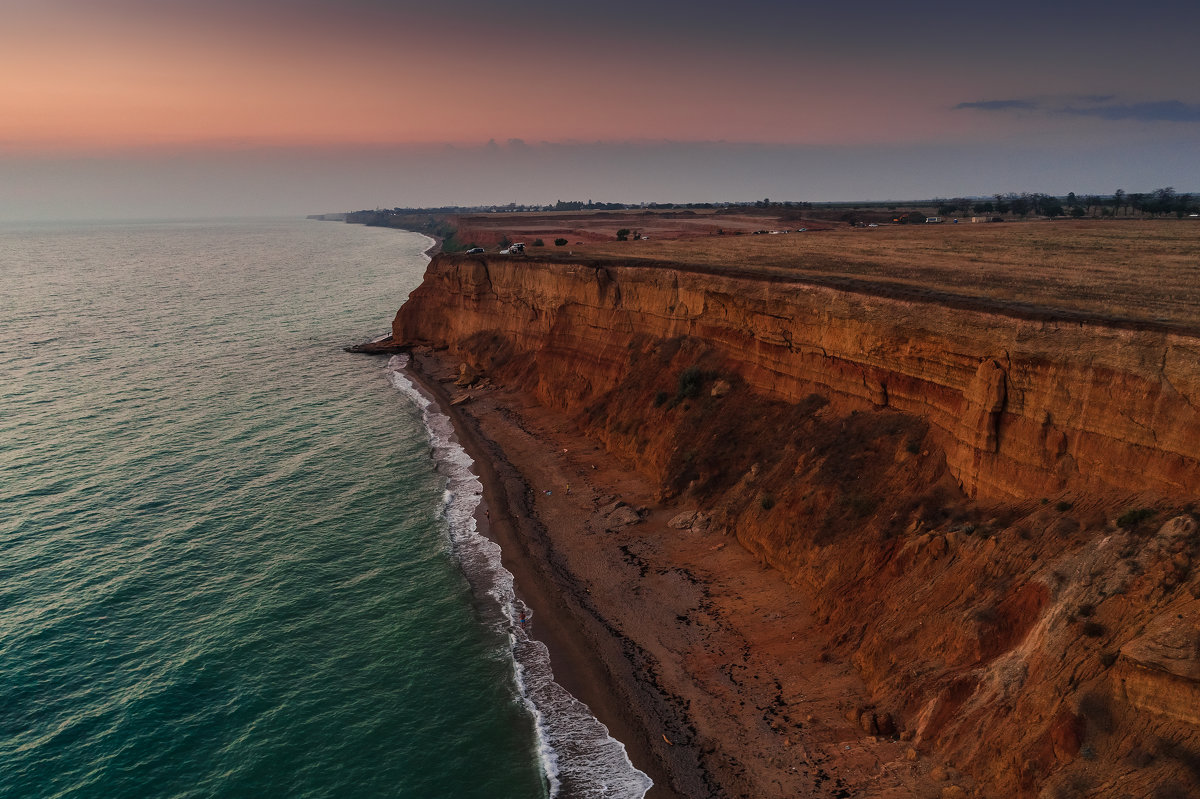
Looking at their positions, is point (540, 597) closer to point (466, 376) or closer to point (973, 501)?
point (973, 501)

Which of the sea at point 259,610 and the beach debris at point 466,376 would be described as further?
the beach debris at point 466,376

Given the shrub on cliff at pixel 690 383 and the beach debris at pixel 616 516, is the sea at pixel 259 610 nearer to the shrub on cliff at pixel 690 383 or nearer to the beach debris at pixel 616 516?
the beach debris at pixel 616 516

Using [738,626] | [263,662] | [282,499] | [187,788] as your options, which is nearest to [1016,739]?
[738,626]

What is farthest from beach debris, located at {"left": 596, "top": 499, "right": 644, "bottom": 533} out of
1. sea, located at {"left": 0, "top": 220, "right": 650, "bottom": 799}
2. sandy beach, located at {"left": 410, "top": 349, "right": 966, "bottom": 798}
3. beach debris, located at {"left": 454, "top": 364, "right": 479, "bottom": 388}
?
beach debris, located at {"left": 454, "top": 364, "right": 479, "bottom": 388}

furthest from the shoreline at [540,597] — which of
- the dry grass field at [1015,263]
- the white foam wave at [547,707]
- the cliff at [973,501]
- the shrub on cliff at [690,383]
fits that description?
the dry grass field at [1015,263]

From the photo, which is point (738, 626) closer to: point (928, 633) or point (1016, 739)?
point (928, 633)

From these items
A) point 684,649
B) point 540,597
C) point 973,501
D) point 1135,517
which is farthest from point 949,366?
point 540,597

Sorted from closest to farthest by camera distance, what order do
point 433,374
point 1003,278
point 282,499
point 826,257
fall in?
1. point 1003,278
2. point 282,499
3. point 826,257
4. point 433,374

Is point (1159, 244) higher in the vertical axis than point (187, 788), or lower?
higher
